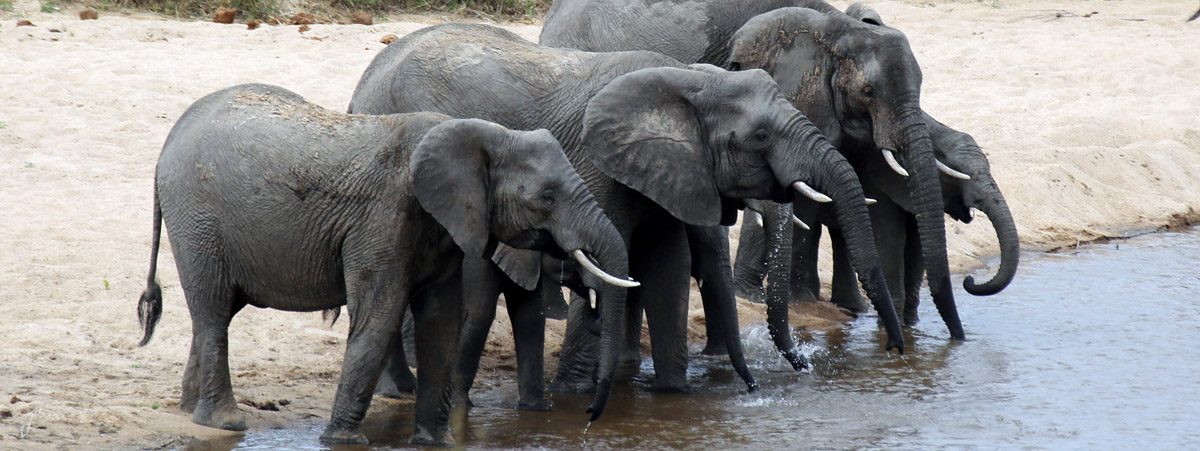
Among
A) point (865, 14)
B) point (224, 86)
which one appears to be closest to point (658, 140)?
point (865, 14)

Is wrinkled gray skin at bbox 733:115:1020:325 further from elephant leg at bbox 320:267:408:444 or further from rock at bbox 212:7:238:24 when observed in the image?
rock at bbox 212:7:238:24

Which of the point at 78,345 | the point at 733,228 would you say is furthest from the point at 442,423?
the point at 733,228

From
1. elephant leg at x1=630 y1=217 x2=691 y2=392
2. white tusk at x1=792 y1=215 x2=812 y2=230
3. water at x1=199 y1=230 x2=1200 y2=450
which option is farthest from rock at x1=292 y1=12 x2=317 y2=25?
elephant leg at x1=630 y1=217 x2=691 y2=392

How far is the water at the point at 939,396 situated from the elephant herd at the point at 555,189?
0.63 ft

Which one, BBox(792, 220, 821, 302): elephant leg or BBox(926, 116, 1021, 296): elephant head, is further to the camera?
BBox(792, 220, 821, 302): elephant leg

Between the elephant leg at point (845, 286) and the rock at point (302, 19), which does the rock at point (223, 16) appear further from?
the elephant leg at point (845, 286)

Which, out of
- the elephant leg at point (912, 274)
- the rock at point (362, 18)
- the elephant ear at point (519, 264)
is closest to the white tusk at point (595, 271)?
the elephant ear at point (519, 264)

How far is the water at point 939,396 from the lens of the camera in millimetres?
6734

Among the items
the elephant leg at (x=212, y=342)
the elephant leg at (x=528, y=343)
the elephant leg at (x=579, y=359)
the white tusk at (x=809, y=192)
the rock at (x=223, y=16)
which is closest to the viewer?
the elephant leg at (x=212, y=342)

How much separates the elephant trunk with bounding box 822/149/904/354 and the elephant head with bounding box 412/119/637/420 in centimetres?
104

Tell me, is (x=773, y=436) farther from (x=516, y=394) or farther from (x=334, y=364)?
(x=334, y=364)

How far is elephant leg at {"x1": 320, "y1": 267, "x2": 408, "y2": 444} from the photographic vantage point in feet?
19.9

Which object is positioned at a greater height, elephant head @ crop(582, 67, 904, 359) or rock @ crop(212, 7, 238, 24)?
elephant head @ crop(582, 67, 904, 359)

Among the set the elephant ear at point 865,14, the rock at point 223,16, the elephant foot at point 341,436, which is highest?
the elephant ear at point 865,14
